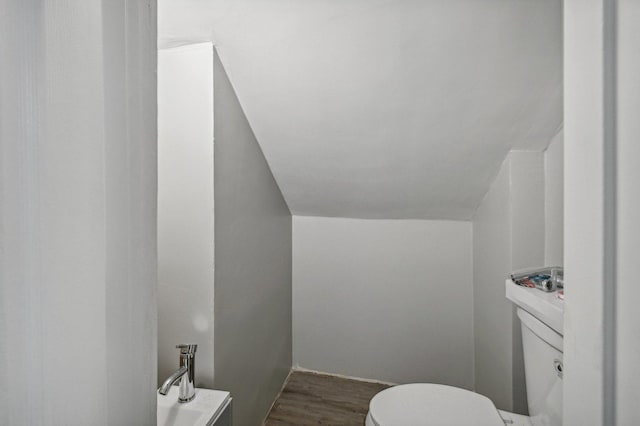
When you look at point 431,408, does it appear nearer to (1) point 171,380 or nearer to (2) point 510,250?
(2) point 510,250

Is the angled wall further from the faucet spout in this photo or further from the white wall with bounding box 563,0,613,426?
the white wall with bounding box 563,0,613,426

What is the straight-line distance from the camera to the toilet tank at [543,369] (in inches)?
40.1

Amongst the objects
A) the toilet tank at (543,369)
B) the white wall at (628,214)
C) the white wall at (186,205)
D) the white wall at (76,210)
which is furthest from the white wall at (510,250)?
the white wall at (76,210)

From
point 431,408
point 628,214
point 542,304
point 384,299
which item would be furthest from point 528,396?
point 628,214

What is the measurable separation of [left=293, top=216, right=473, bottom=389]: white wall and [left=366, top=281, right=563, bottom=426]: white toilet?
2.65 ft

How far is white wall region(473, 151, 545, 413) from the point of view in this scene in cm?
159

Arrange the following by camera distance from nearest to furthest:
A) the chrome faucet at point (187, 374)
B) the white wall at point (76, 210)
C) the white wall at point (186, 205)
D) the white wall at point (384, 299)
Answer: the white wall at point (76, 210) < the chrome faucet at point (187, 374) < the white wall at point (186, 205) < the white wall at point (384, 299)

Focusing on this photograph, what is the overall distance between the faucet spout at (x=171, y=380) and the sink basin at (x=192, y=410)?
0.07 metres

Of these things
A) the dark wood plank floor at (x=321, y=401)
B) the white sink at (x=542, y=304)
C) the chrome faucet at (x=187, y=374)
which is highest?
the white sink at (x=542, y=304)

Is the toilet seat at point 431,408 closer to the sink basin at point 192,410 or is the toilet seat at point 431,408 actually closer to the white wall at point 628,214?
the sink basin at point 192,410

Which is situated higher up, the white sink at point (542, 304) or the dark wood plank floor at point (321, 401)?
the white sink at point (542, 304)

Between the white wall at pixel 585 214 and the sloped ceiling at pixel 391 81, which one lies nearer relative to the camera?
the white wall at pixel 585 214

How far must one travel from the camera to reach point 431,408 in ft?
4.23

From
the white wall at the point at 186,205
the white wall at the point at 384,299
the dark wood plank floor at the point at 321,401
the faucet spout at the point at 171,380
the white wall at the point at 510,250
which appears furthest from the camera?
the white wall at the point at 384,299
